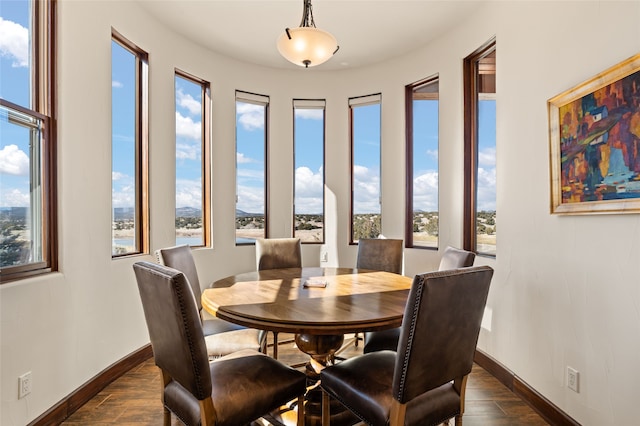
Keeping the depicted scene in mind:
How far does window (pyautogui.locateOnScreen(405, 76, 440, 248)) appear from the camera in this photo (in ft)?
12.4

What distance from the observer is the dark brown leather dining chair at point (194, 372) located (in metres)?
1.31

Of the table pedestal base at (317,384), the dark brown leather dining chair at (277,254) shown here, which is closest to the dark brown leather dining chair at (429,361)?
the table pedestal base at (317,384)

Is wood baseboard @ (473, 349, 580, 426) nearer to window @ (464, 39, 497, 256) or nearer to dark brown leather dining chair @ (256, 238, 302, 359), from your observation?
window @ (464, 39, 497, 256)

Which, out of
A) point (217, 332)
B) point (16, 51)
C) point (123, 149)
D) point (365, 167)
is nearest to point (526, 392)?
point (217, 332)

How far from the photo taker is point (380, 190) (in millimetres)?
4250

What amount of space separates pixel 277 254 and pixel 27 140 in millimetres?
1904

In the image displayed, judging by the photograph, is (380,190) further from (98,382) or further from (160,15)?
(98,382)

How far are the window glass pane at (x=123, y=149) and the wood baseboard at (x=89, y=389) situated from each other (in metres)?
0.83

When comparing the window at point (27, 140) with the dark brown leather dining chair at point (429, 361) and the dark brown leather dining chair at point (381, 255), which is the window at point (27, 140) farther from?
the dark brown leather dining chair at point (381, 255)

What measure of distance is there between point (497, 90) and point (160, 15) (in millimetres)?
2871

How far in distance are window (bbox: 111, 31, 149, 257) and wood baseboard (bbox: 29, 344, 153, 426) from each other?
83 cm

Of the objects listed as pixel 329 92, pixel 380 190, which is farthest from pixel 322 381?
pixel 329 92

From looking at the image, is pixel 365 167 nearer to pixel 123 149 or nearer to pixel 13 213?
pixel 123 149

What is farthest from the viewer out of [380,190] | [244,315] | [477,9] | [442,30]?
[380,190]
